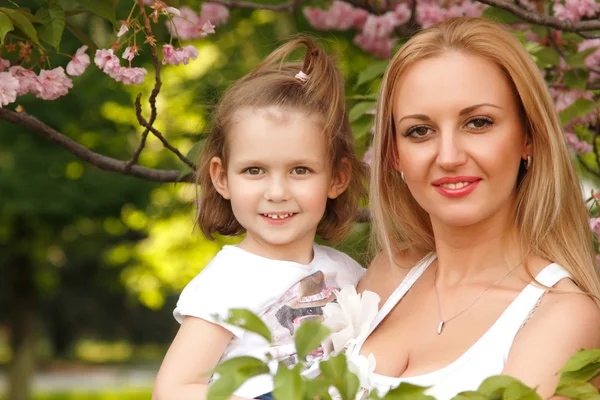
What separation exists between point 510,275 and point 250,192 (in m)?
0.78

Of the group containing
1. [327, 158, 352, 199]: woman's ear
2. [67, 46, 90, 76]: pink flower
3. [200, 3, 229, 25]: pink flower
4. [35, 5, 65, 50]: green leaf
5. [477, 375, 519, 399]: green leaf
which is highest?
[200, 3, 229, 25]: pink flower

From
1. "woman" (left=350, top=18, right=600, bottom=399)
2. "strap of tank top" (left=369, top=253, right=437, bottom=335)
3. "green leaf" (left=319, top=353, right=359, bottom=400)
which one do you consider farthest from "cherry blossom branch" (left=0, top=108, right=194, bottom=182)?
"green leaf" (left=319, top=353, right=359, bottom=400)

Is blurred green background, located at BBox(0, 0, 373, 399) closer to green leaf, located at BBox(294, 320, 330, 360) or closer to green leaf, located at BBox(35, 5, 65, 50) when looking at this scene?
green leaf, located at BBox(35, 5, 65, 50)

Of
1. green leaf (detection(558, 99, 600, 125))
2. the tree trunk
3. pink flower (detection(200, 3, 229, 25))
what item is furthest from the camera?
the tree trunk

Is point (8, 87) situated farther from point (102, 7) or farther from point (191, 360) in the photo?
point (191, 360)

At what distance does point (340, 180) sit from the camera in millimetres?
2982

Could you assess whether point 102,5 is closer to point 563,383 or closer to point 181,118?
point 563,383

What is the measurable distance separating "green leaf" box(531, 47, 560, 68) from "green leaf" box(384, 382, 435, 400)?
7.86 feet

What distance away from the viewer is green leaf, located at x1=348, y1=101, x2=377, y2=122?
3.30 m

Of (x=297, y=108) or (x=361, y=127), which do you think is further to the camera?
(x=361, y=127)

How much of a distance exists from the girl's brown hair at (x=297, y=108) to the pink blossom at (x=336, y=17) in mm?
2681

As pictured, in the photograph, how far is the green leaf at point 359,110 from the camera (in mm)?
3297

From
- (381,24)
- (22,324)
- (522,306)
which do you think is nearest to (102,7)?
(522,306)

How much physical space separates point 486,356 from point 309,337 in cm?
101
